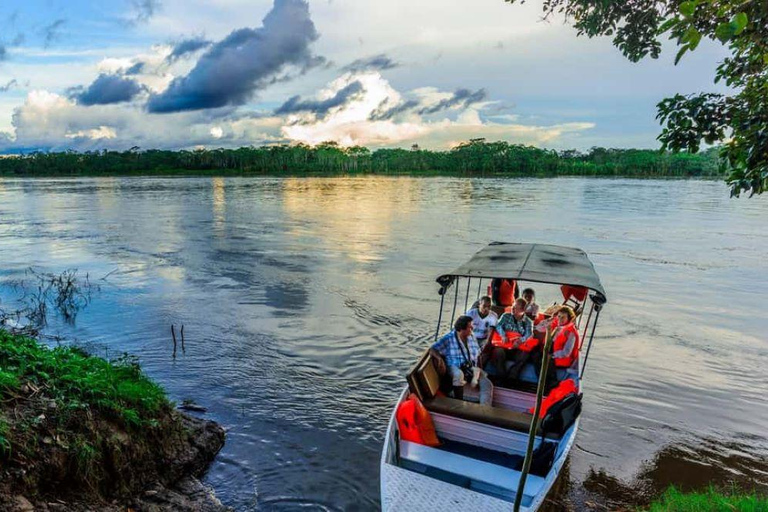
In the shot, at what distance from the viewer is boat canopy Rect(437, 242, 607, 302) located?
26.1 feet

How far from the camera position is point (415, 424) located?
6.35 meters

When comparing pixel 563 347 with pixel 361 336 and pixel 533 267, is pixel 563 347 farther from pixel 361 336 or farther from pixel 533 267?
pixel 361 336

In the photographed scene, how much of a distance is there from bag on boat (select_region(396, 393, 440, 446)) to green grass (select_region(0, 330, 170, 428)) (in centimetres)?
290

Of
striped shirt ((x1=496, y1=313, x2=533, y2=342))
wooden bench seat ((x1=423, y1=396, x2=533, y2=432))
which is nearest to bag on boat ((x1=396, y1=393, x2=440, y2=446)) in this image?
wooden bench seat ((x1=423, y1=396, x2=533, y2=432))

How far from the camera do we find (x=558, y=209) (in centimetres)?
4378

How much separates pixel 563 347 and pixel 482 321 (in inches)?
65.2

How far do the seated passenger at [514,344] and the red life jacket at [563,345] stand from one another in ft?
1.23

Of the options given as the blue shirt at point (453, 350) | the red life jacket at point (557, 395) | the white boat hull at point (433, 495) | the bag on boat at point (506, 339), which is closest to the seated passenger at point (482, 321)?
the bag on boat at point (506, 339)

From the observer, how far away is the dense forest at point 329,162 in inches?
4665

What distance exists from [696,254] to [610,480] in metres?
21.3

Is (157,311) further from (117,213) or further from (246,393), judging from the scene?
(117,213)

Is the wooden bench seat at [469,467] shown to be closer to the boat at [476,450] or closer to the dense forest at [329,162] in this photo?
the boat at [476,450]

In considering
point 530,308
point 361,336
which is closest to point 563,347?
point 530,308

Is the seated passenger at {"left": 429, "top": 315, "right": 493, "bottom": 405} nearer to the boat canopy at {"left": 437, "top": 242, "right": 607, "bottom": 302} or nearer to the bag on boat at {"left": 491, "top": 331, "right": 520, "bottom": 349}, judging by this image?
the boat canopy at {"left": 437, "top": 242, "right": 607, "bottom": 302}
